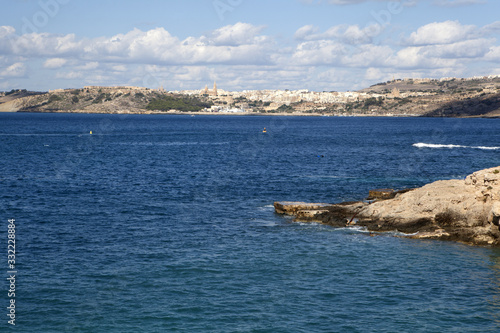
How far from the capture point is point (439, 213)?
40.6 m

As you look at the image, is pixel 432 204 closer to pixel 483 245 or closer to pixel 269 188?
pixel 483 245

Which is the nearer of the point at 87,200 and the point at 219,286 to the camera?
the point at 219,286

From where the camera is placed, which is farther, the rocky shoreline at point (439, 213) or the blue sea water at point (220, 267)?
the rocky shoreline at point (439, 213)

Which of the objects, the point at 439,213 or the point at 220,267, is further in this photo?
the point at 439,213

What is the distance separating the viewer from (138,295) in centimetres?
2745

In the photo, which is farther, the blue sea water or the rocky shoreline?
the rocky shoreline

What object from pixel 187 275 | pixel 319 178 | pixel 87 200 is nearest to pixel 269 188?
pixel 319 178

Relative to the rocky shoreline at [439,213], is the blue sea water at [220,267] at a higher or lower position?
lower

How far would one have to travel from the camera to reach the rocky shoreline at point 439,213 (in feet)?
126

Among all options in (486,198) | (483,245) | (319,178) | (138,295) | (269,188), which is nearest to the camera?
(138,295)

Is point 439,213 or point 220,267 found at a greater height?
point 439,213

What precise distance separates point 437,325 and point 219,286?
11289 millimetres

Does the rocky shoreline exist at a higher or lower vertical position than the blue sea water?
higher

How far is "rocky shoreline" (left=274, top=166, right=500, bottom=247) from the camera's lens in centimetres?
3831
